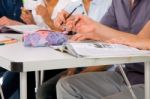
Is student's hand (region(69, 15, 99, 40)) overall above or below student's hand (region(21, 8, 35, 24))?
above

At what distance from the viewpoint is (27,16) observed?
7.39 ft

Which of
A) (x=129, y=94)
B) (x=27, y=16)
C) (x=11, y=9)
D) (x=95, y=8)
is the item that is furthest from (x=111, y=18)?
(x=11, y=9)

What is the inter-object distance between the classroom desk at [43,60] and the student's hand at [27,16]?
116cm

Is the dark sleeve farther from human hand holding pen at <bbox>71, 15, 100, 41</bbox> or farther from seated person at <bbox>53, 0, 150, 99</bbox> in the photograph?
human hand holding pen at <bbox>71, 15, 100, 41</bbox>

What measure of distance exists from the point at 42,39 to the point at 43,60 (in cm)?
28

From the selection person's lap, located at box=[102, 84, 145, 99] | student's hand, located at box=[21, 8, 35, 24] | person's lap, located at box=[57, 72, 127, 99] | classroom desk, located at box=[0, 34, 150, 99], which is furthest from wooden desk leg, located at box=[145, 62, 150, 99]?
student's hand, located at box=[21, 8, 35, 24]

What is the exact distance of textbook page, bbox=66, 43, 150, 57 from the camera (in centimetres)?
97

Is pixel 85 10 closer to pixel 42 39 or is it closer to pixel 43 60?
pixel 42 39

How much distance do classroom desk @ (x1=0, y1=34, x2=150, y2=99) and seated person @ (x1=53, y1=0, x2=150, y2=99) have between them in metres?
0.27

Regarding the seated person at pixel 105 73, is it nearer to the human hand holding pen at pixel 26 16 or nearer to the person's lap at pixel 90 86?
the person's lap at pixel 90 86

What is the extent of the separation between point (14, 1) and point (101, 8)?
0.79 meters

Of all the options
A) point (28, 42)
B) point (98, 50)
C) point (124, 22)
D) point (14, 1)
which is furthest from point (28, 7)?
point (98, 50)

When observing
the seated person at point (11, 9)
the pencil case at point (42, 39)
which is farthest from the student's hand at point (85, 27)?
the seated person at point (11, 9)

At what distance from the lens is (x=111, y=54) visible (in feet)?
3.25
